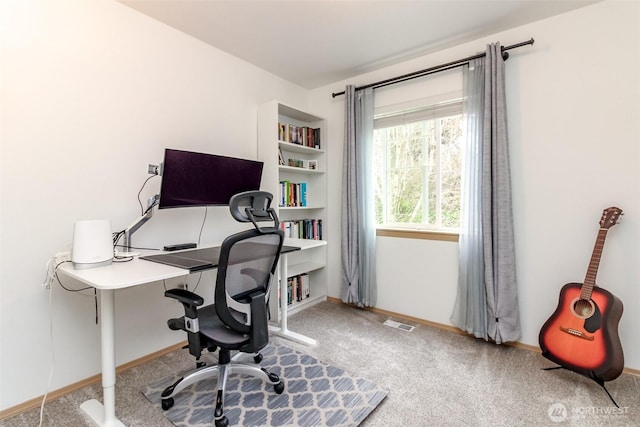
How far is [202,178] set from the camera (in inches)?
87.1

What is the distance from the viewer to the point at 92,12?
192 centimetres

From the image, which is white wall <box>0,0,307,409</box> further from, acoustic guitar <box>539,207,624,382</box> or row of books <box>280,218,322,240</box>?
acoustic guitar <box>539,207,624,382</box>

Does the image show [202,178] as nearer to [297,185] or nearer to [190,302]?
[190,302]

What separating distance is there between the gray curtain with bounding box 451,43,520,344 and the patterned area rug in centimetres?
113

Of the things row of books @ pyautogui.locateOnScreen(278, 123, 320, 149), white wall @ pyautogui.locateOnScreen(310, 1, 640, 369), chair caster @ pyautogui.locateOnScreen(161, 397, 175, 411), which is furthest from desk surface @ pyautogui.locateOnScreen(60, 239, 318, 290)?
white wall @ pyautogui.locateOnScreen(310, 1, 640, 369)

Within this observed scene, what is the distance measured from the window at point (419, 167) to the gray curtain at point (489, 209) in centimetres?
23

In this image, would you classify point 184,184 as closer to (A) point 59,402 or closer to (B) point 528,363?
(A) point 59,402

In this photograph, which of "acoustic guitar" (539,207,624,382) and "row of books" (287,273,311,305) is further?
"row of books" (287,273,311,305)

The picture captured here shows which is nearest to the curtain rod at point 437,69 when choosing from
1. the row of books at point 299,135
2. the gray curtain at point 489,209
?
the gray curtain at point 489,209

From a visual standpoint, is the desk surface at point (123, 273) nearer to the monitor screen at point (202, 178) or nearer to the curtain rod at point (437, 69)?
the monitor screen at point (202, 178)

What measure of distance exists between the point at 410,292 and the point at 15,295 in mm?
2799

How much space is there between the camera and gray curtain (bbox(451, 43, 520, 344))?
90.9 inches

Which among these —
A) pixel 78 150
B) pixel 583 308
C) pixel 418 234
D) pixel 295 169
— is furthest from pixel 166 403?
pixel 583 308

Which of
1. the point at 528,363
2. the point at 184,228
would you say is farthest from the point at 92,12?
the point at 528,363
